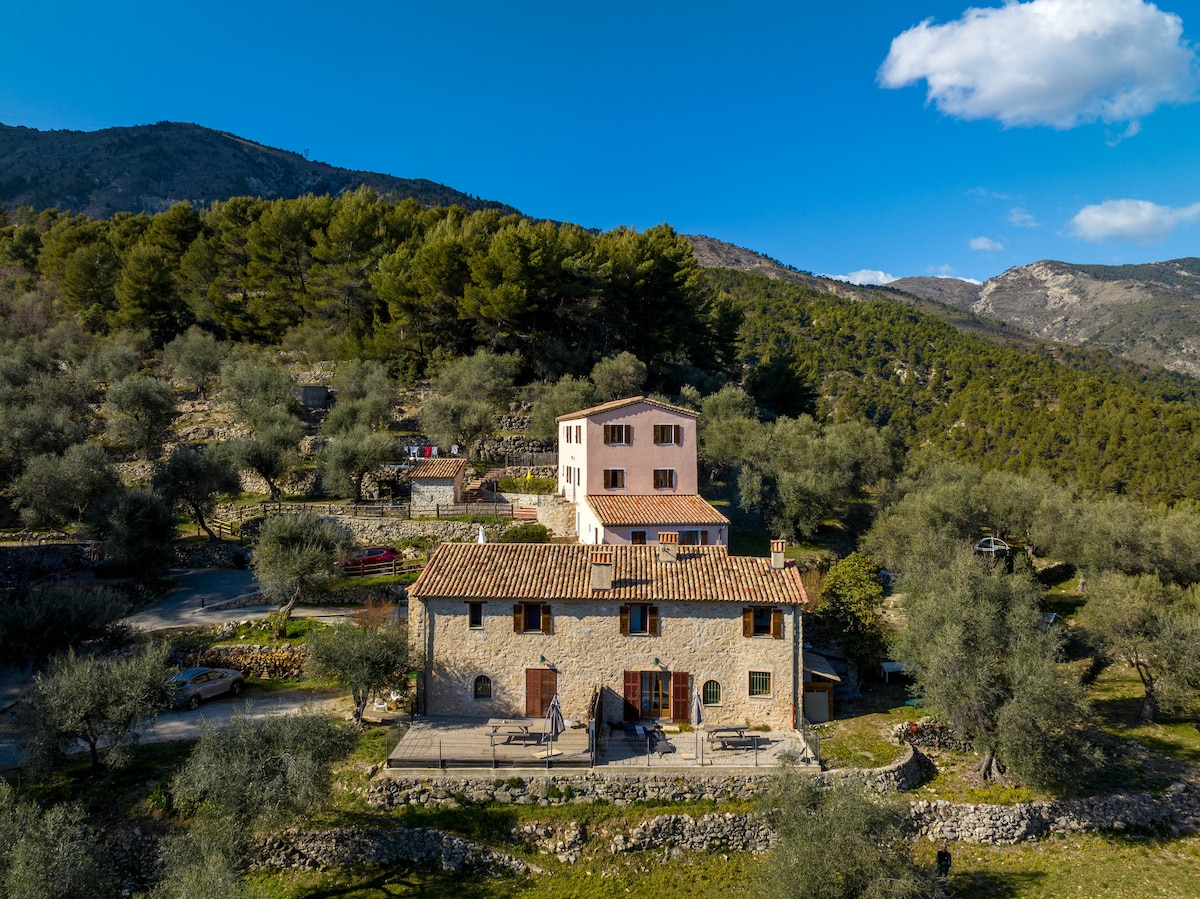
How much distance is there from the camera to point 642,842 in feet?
53.2

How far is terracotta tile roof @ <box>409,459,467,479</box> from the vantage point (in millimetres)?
35500

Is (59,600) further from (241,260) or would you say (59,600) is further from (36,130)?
(36,130)

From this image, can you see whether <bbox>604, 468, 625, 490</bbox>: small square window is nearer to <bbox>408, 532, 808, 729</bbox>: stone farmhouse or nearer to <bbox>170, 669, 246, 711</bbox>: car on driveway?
<bbox>408, 532, 808, 729</bbox>: stone farmhouse

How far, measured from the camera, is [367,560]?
100 feet

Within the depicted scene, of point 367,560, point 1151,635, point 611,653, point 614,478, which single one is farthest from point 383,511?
point 1151,635

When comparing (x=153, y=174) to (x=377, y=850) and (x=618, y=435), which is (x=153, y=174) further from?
(x=377, y=850)

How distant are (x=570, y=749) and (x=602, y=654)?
285 centimetres

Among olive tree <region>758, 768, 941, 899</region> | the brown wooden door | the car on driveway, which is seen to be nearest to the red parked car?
the car on driveway

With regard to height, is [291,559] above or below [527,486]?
below

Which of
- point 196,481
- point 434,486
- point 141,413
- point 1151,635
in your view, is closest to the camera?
point 1151,635

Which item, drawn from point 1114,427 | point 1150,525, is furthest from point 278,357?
point 1114,427

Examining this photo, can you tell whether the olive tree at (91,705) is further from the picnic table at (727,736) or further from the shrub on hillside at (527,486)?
the shrub on hillside at (527,486)

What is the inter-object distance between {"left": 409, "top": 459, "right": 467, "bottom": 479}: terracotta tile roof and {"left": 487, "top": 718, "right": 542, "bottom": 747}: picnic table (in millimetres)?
17921

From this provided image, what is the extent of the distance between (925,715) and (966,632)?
11.9 feet
